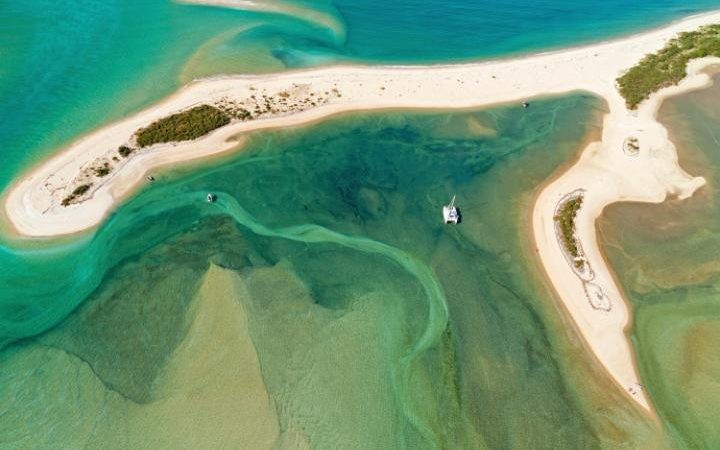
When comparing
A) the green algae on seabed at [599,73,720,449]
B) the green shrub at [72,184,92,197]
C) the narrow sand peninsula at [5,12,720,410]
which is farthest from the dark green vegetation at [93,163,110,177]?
the green algae on seabed at [599,73,720,449]

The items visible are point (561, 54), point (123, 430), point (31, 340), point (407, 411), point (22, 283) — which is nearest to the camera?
point (123, 430)

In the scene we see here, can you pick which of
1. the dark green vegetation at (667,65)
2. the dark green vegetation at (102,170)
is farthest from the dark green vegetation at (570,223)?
the dark green vegetation at (102,170)

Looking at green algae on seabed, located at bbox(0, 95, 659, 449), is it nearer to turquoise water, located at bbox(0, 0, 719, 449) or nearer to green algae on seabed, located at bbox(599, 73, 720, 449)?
turquoise water, located at bbox(0, 0, 719, 449)

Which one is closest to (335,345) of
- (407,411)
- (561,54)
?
(407,411)

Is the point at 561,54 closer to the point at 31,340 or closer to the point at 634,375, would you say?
the point at 634,375

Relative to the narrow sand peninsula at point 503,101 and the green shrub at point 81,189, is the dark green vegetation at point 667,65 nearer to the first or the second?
the narrow sand peninsula at point 503,101

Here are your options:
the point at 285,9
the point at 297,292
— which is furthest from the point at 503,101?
the point at 297,292
